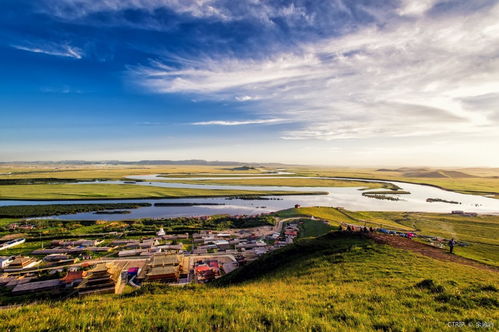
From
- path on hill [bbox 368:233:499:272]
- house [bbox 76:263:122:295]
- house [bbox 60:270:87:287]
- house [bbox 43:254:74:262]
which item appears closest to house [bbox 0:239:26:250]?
house [bbox 43:254:74:262]

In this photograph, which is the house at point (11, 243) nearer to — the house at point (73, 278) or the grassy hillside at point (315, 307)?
the house at point (73, 278)

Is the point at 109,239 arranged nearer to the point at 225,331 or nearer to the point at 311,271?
the point at 311,271

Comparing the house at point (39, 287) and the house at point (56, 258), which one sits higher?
the house at point (39, 287)

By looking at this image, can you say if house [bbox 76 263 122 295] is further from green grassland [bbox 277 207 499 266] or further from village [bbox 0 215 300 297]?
green grassland [bbox 277 207 499 266]

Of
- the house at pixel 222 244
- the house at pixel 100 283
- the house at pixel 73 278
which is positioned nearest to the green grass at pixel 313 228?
the house at pixel 222 244

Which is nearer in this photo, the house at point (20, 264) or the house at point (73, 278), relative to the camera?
the house at point (73, 278)

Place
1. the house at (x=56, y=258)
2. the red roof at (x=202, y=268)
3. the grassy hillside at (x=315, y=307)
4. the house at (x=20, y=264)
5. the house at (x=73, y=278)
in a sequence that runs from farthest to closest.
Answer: the house at (x=56, y=258)
the house at (x=20, y=264)
the red roof at (x=202, y=268)
the house at (x=73, y=278)
the grassy hillside at (x=315, y=307)

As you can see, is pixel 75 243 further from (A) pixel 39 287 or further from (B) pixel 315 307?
(B) pixel 315 307

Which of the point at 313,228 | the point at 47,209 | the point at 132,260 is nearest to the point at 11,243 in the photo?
the point at 132,260
